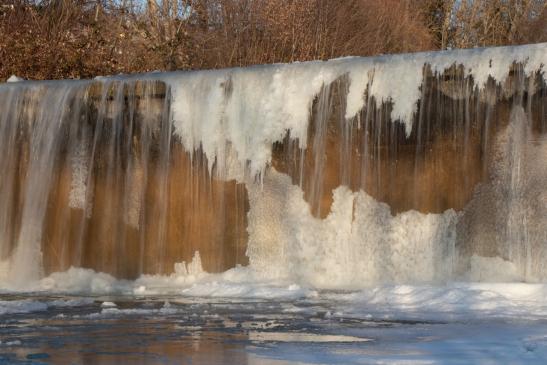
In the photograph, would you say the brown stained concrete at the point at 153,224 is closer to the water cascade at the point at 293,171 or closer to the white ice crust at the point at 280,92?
the water cascade at the point at 293,171

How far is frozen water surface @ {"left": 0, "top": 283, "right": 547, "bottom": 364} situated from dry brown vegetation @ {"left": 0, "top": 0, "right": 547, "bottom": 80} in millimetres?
11826

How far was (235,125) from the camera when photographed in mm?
15969

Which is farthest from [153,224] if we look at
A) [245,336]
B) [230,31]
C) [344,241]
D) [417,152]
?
[230,31]

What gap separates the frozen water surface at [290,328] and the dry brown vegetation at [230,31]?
11826 millimetres

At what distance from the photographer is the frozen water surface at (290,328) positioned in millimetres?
7738

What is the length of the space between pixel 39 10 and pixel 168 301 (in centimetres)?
1820

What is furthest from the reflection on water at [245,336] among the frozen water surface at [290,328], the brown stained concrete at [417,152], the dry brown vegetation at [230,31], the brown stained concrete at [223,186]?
the dry brown vegetation at [230,31]

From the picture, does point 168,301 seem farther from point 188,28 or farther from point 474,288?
point 188,28

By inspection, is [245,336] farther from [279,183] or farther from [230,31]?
[230,31]

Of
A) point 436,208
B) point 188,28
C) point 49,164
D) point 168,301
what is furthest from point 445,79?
point 188,28

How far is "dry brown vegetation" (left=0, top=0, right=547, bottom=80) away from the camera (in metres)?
24.8

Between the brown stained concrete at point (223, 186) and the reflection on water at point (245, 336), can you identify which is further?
the brown stained concrete at point (223, 186)

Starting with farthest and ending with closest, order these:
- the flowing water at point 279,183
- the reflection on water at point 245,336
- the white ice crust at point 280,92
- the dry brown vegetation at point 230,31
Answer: the dry brown vegetation at point 230,31, the white ice crust at point 280,92, the flowing water at point 279,183, the reflection on water at point 245,336

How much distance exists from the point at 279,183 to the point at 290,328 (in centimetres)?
603
